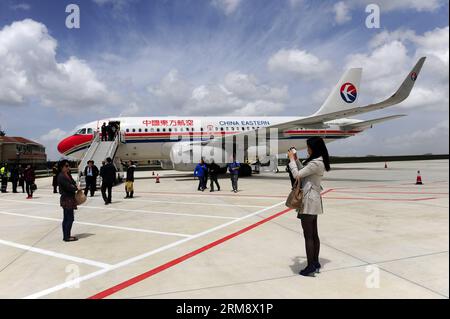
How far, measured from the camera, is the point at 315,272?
407 cm

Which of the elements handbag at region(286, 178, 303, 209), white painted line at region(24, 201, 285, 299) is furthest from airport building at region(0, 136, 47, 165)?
handbag at region(286, 178, 303, 209)

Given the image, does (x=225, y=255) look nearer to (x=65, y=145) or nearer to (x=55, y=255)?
(x=55, y=255)

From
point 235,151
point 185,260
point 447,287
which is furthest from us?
point 235,151

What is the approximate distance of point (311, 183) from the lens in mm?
4117

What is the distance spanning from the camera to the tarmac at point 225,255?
11.9 ft

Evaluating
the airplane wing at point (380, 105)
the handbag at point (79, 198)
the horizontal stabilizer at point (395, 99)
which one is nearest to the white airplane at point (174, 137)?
the airplane wing at point (380, 105)

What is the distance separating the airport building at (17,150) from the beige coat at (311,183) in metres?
78.2

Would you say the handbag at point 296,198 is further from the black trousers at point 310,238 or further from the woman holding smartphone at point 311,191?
the black trousers at point 310,238

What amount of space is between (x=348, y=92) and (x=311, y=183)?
24.2m

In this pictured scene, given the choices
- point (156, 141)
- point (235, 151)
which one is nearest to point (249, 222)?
point (235, 151)

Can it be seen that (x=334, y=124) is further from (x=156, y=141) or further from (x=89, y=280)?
(x=89, y=280)
